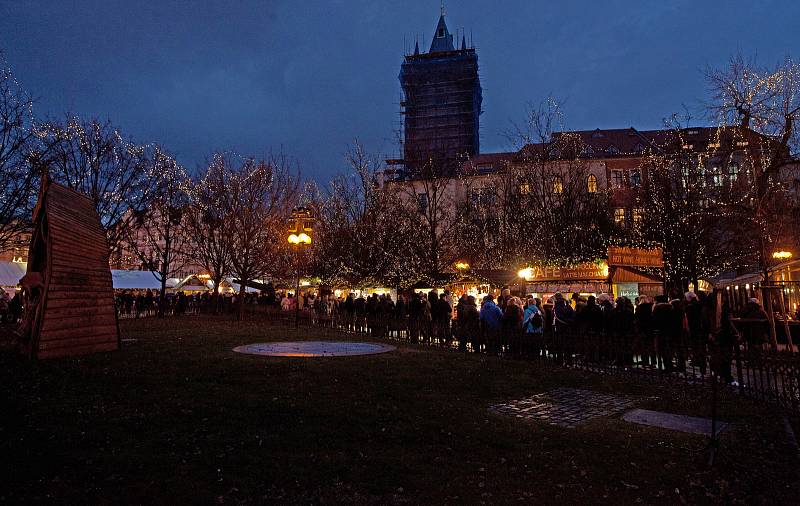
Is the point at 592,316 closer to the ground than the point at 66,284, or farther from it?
closer to the ground

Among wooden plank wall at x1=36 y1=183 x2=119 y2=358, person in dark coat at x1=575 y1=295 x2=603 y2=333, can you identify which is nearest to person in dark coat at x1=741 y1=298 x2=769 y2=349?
person in dark coat at x1=575 y1=295 x2=603 y2=333

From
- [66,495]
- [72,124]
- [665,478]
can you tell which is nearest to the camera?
[66,495]

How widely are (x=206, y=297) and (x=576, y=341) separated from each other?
31651 mm

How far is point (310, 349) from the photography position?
13445mm

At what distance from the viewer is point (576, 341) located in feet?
37.6

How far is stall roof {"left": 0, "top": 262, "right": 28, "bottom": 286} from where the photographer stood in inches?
1155

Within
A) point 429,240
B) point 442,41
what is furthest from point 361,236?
point 442,41

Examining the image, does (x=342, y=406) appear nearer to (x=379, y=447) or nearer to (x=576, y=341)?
(x=379, y=447)

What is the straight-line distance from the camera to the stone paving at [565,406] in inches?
266

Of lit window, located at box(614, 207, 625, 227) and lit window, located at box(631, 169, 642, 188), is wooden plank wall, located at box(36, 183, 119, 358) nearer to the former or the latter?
lit window, located at box(614, 207, 625, 227)

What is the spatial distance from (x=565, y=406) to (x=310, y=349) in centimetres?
777

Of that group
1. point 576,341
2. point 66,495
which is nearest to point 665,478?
point 66,495

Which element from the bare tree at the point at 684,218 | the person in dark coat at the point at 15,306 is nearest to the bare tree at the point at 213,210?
the person in dark coat at the point at 15,306

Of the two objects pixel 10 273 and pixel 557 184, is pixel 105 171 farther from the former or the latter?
pixel 557 184
